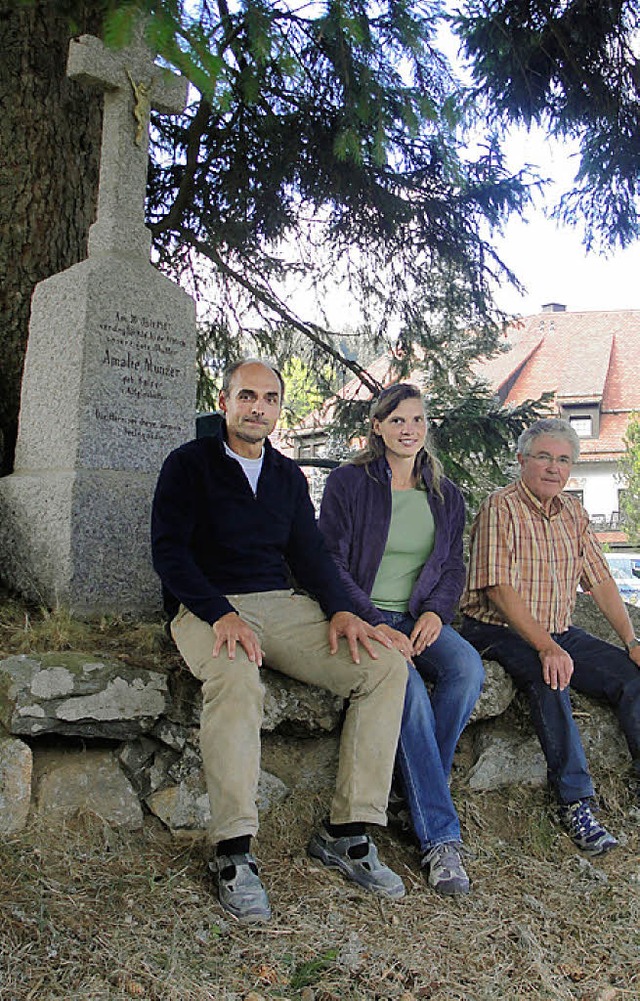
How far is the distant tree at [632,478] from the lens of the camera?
25891 mm

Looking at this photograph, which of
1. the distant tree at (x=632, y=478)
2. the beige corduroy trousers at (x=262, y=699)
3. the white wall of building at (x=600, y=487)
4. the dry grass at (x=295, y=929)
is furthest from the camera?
the white wall of building at (x=600, y=487)

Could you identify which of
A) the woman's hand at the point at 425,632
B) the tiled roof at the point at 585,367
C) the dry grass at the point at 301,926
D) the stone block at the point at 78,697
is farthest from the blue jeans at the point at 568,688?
the tiled roof at the point at 585,367

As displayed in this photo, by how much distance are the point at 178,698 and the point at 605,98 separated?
5.46 metres

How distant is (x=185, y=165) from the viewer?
23.0 feet

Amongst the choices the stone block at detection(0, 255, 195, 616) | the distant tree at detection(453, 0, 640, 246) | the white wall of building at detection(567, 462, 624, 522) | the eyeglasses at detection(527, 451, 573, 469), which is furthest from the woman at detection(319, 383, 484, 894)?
the white wall of building at detection(567, 462, 624, 522)

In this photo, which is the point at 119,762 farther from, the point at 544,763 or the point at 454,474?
the point at 454,474

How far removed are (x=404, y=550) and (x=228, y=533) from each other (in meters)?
0.87

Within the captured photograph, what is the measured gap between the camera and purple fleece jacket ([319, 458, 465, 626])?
393cm

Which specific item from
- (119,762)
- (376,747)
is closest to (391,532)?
(376,747)

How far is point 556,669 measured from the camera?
3.89 m

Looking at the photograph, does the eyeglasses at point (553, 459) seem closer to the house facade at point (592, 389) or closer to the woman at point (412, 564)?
the woman at point (412, 564)

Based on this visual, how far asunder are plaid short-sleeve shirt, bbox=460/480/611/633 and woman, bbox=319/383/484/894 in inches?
6.5

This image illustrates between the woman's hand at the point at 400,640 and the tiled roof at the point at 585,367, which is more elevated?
the tiled roof at the point at 585,367

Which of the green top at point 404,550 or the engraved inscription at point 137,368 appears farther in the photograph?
the engraved inscription at point 137,368
